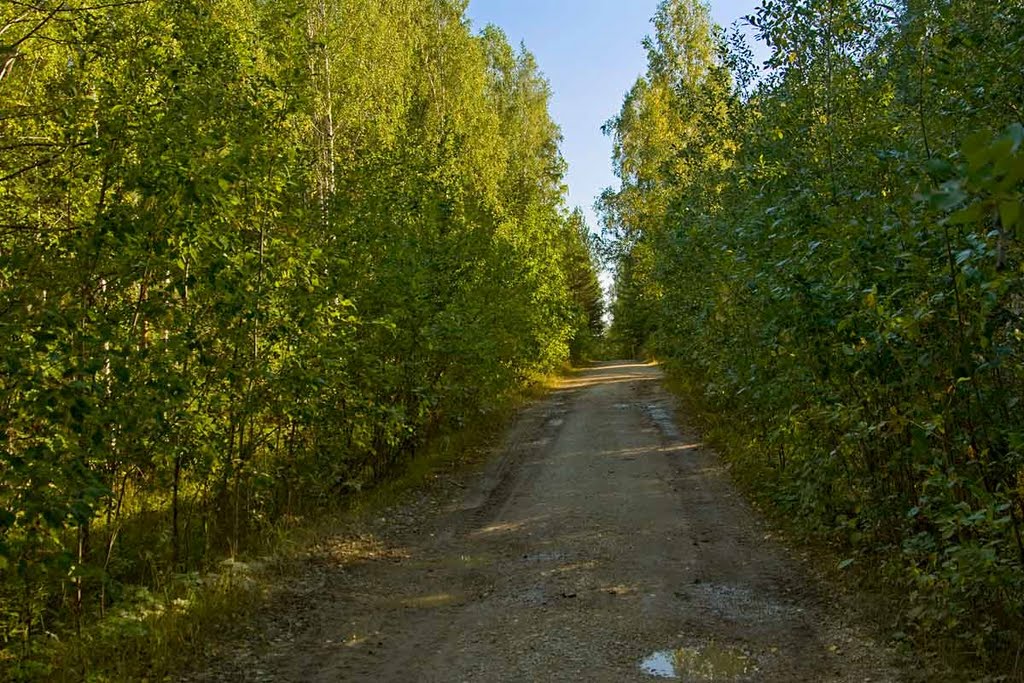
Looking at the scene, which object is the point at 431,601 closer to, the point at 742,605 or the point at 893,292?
the point at 742,605

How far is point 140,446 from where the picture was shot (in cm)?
651

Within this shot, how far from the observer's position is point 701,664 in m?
5.17

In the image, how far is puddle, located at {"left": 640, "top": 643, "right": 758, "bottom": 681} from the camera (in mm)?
4991

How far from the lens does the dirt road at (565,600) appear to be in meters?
5.26

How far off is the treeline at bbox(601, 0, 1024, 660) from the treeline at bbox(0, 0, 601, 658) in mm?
4032

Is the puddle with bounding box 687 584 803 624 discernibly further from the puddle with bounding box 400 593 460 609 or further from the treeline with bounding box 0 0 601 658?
the treeline with bounding box 0 0 601 658

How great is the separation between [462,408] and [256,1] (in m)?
9.53

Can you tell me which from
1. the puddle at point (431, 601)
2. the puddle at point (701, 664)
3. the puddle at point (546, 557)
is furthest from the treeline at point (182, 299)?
the puddle at point (701, 664)

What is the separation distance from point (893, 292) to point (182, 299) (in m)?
5.65

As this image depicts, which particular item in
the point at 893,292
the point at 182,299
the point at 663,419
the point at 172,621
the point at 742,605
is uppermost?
Result: the point at 182,299

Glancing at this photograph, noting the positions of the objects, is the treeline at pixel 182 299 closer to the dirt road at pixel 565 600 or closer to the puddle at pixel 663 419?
the dirt road at pixel 565 600

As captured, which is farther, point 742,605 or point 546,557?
point 546,557

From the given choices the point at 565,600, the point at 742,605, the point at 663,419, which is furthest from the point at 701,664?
the point at 663,419

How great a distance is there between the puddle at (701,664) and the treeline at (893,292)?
1.01 m
